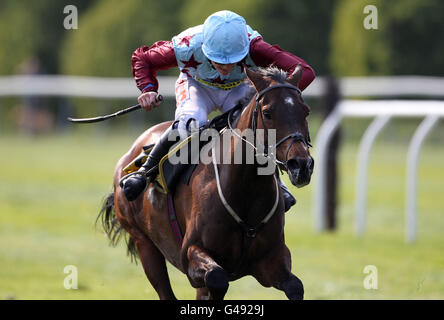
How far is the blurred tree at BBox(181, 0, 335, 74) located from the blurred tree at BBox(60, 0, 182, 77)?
9.72 feet

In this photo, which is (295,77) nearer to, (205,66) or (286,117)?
(286,117)

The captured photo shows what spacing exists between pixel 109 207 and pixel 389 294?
2.32 m

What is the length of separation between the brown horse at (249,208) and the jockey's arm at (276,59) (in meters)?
0.19

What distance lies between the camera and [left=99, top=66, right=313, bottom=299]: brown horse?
420 centimetres

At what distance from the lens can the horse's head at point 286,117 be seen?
4.02m

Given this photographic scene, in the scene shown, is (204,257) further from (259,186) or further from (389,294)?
(389,294)

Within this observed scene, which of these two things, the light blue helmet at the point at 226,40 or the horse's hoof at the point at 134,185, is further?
the horse's hoof at the point at 134,185

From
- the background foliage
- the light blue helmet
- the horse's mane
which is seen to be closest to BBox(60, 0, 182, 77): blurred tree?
the background foliage

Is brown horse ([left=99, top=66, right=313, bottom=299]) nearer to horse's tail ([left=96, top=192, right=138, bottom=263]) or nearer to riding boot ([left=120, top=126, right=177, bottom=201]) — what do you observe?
riding boot ([left=120, top=126, right=177, bottom=201])

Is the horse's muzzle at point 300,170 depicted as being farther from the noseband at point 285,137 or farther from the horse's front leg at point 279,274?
the horse's front leg at point 279,274

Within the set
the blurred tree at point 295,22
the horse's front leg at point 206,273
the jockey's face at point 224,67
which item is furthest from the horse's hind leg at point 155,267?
the blurred tree at point 295,22

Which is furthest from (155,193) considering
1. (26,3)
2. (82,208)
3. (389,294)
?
(26,3)

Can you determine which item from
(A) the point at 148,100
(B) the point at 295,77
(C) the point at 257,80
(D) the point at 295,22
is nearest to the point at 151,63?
(A) the point at 148,100

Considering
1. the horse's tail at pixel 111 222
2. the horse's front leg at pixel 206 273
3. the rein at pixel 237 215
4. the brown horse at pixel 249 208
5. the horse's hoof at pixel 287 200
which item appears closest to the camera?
the brown horse at pixel 249 208
